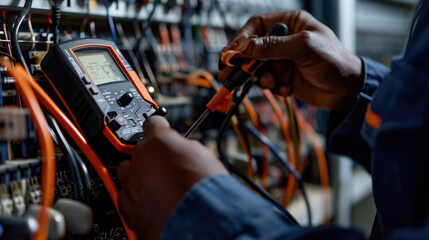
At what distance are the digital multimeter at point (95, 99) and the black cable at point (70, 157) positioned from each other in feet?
0.18

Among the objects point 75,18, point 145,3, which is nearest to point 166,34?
point 145,3

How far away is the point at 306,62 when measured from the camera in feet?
2.81

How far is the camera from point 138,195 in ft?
1.65

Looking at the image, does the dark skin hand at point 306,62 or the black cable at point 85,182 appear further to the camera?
the dark skin hand at point 306,62

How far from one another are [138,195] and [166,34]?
2.58 feet

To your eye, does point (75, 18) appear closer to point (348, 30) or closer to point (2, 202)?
point (2, 202)

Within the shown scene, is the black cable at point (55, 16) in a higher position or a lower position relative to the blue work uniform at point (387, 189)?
higher

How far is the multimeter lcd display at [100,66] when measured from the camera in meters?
0.67

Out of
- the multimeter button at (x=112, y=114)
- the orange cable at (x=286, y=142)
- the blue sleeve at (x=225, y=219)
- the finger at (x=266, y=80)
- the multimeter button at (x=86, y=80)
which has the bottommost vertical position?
the orange cable at (x=286, y=142)

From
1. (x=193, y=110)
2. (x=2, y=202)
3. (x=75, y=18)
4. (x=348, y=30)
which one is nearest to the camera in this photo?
(x=2, y=202)

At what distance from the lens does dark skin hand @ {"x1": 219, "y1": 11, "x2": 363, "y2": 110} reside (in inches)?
30.7

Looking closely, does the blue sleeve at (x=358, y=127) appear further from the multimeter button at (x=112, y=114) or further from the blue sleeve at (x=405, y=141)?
the multimeter button at (x=112, y=114)

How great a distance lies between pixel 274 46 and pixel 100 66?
1.09 feet

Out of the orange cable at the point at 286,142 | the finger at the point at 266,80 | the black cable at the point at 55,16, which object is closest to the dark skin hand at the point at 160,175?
the black cable at the point at 55,16
